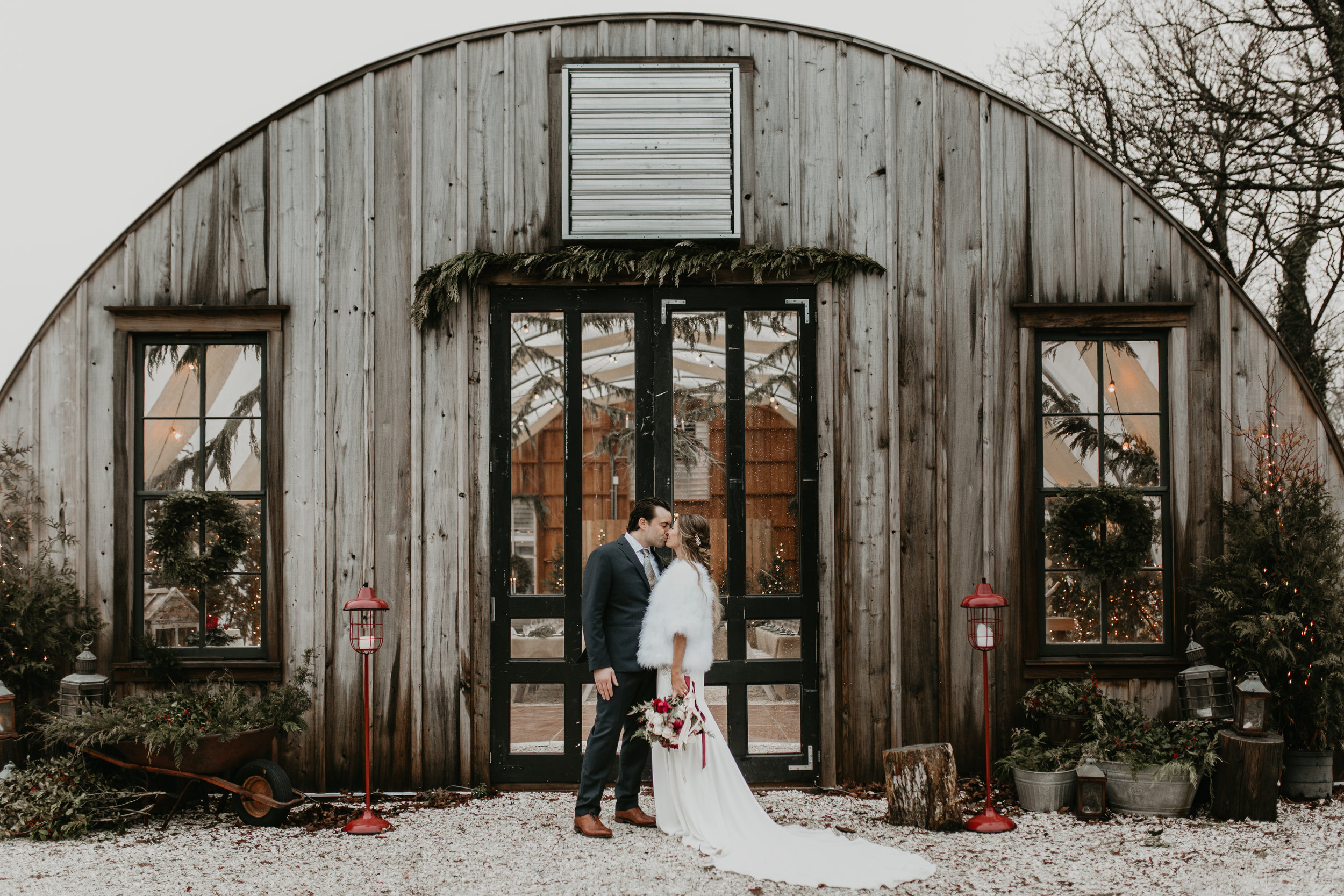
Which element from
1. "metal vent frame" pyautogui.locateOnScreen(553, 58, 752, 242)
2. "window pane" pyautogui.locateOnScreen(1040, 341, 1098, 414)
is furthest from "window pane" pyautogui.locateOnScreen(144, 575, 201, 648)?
"window pane" pyautogui.locateOnScreen(1040, 341, 1098, 414)

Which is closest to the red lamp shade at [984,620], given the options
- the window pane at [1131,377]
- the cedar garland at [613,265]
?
the window pane at [1131,377]

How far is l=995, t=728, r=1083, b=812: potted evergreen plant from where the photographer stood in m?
5.55

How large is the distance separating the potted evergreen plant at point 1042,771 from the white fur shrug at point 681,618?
209cm

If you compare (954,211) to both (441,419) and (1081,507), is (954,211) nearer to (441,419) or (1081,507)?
(1081,507)

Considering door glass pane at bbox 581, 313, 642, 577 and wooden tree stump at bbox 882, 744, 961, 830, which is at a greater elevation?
door glass pane at bbox 581, 313, 642, 577

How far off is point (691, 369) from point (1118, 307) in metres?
2.82

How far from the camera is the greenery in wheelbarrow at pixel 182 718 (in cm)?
520

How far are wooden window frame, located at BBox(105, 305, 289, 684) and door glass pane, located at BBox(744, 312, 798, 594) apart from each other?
305cm

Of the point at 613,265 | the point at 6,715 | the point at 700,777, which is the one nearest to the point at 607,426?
the point at 613,265

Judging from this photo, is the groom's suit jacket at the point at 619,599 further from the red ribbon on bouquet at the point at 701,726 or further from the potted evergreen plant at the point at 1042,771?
the potted evergreen plant at the point at 1042,771

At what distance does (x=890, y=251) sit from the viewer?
20.4ft

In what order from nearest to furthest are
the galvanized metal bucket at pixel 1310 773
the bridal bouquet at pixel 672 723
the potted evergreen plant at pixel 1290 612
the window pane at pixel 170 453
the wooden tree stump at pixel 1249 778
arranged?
the bridal bouquet at pixel 672 723, the wooden tree stump at pixel 1249 778, the potted evergreen plant at pixel 1290 612, the galvanized metal bucket at pixel 1310 773, the window pane at pixel 170 453

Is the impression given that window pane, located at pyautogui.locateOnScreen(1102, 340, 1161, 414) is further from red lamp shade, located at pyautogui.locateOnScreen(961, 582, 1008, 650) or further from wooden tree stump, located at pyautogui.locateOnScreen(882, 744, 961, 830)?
wooden tree stump, located at pyautogui.locateOnScreen(882, 744, 961, 830)

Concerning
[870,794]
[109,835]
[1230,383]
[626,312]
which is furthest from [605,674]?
[1230,383]
